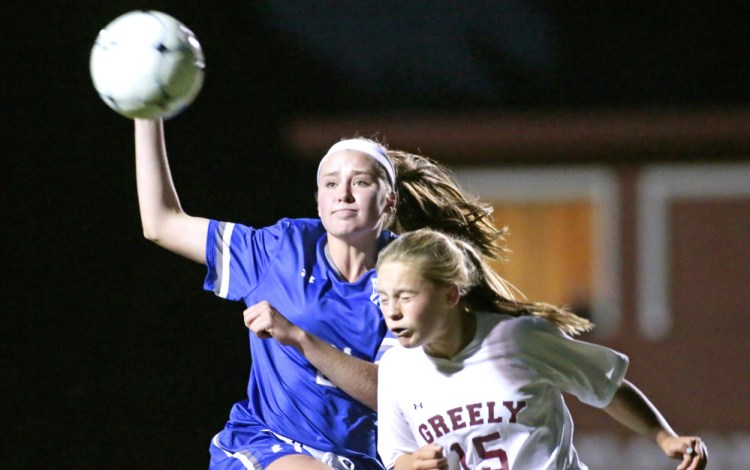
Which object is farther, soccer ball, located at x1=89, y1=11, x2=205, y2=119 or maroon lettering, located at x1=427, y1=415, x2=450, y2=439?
soccer ball, located at x1=89, y1=11, x2=205, y2=119

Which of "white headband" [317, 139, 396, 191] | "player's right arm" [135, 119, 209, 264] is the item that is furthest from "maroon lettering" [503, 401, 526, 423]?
"player's right arm" [135, 119, 209, 264]

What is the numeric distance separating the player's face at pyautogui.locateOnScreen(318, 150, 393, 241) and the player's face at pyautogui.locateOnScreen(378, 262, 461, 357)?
1.48 feet

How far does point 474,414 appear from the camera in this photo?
3482 mm

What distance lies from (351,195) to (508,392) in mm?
820

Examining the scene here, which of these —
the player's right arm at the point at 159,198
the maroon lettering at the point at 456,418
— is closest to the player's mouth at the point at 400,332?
the maroon lettering at the point at 456,418

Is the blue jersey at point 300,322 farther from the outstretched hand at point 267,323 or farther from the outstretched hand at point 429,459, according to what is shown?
the outstretched hand at point 429,459

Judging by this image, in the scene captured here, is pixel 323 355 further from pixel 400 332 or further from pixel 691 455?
pixel 691 455

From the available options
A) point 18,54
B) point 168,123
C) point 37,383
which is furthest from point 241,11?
point 37,383

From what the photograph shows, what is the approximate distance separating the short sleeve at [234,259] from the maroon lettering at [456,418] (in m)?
0.85

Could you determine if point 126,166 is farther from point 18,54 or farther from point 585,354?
point 585,354

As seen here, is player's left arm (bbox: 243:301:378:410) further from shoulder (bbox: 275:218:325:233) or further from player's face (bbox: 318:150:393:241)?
shoulder (bbox: 275:218:325:233)

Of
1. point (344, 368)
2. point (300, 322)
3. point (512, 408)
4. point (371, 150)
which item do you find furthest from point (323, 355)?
point (371, 150)

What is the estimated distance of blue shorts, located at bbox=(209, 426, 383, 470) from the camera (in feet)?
12.6

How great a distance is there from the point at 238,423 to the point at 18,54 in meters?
4.37
